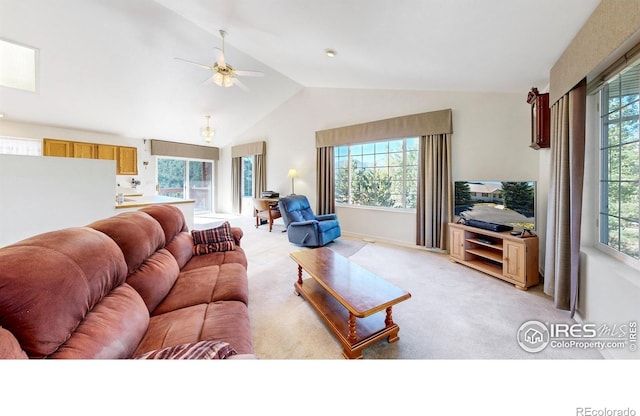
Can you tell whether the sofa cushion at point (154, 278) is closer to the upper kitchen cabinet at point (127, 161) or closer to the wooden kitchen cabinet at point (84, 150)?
the wooden kitchen cabinet at point (84, 150)

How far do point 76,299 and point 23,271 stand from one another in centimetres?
19

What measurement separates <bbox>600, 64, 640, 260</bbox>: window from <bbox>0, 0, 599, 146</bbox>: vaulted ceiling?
54 cm

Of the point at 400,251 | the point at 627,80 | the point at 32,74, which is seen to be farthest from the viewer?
the point at 400,251

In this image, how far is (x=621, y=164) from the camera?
5.36 ft

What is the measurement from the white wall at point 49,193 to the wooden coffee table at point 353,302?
242 cm

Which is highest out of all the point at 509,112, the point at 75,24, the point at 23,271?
the point at 75,24

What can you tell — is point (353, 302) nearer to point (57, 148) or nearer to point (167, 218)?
point (167, 218)

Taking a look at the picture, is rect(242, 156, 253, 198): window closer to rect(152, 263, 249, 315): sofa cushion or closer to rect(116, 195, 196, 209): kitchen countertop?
rect(116, 195, 196, 209): kitchen countertop

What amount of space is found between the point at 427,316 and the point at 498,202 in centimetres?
178

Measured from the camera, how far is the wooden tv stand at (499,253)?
2412mm

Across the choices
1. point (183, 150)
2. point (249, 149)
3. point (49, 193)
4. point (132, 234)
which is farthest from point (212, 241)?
point (183, 150)
